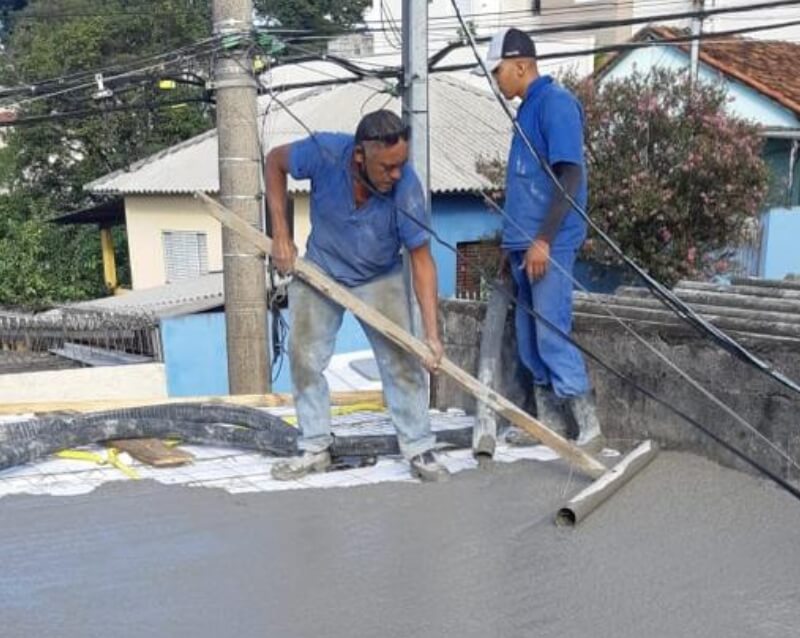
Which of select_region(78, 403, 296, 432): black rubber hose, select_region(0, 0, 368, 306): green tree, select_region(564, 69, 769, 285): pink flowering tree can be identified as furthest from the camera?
select_region(0, 0, 368, 306): green tree

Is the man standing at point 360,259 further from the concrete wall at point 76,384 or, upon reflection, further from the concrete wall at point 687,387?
the concrete wall at point 76,384

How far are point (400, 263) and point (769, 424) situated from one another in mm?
1592

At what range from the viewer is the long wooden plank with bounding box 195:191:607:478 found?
3.76 metres

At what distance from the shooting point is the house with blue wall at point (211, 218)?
46.5 feet

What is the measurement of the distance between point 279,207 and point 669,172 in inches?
377

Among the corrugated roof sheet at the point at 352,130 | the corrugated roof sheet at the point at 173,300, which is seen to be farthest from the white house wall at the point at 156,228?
the corrugated roof sheet at the point at 173,300

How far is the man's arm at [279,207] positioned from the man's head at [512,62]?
978 millimetres

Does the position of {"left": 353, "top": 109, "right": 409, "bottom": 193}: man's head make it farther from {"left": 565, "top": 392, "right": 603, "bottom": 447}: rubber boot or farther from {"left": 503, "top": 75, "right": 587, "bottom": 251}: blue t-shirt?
{"left": 565, "top": 392, "right": 603, "bottom": 447}: rubber boot

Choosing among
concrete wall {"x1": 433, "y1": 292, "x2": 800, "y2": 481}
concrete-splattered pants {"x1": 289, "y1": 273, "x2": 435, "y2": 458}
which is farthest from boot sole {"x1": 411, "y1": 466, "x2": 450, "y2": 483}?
concrete wall {"x1": 433, "y1": 292, "x2": 800, "y2": 481}

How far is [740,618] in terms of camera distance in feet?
9.05

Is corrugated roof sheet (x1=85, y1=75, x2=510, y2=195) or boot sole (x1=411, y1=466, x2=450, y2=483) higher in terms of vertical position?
corrugated roof sheet (x1=85, y1=75, x2=510, y2=195)

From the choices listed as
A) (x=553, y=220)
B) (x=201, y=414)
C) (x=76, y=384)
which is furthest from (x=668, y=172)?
(x=201, y=414)

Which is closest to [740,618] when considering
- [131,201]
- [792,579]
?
[792,579]

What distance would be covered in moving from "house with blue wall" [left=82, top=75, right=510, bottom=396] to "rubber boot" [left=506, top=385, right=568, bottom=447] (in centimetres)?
660
